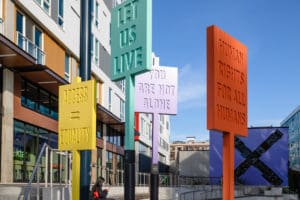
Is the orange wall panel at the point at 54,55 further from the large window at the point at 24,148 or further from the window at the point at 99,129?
the window at the point at 99,129

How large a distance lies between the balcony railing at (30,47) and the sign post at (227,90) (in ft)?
58.5

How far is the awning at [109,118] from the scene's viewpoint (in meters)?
37.2

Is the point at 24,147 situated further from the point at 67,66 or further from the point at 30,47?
the point at 67,66

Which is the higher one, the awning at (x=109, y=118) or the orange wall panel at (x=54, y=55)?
the orange wall panel at (x=54, y=55)

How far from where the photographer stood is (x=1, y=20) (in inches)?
880

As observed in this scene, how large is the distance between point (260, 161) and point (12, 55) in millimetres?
37518

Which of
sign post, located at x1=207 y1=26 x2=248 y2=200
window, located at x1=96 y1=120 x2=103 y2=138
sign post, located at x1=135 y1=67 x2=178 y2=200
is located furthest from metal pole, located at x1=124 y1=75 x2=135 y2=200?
window, located at x1=96 y1=120 x2=103 y2=138

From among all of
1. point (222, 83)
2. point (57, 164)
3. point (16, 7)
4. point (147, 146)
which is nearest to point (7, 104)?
point (16, 7)

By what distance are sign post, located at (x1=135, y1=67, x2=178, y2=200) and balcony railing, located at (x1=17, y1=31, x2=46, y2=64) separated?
12422 millimetres

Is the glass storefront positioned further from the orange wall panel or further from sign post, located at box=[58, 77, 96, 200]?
sign post, located at box=[58, 77, 96, 200]

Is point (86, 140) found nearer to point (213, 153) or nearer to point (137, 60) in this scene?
point (137, 60)

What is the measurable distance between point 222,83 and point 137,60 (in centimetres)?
261

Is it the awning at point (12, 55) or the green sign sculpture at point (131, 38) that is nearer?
the green sign sculpture at point (131, 38)

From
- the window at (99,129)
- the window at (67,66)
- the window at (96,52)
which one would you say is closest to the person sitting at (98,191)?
the window at (67,66)
